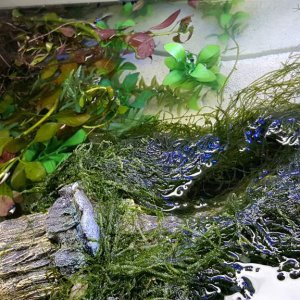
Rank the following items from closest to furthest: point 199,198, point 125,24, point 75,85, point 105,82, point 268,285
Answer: point 268,285
point 199,198
point 75,85
point 105,82
point 125,24

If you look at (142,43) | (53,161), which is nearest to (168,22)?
(142,43)

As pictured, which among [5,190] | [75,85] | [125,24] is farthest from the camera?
[125,24]

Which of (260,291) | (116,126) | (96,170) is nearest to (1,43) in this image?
(116,126)

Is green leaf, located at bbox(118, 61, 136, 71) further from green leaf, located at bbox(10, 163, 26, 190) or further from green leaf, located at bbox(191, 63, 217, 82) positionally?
green leaf, located at bbox(10, 163, 26, 190)

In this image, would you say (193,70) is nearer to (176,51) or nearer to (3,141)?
(176,51)

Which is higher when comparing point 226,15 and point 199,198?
point 226,15

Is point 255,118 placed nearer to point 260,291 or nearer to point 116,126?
point 116,126

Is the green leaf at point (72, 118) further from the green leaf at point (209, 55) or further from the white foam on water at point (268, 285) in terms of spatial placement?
the white foam on water at point (268, 285)
